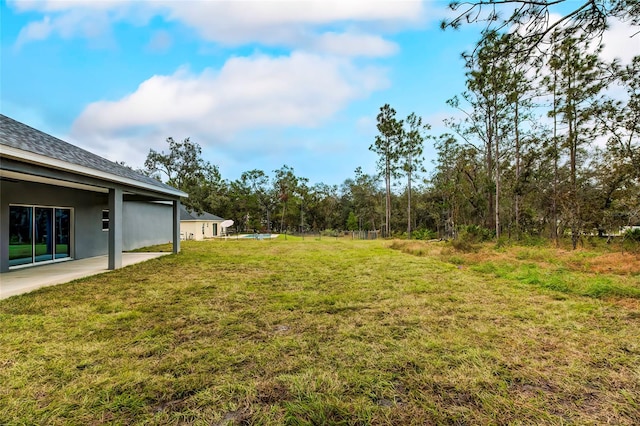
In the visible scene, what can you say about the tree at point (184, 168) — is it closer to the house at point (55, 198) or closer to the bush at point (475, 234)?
the house at point (55, 198)

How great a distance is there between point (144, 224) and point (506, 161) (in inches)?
795

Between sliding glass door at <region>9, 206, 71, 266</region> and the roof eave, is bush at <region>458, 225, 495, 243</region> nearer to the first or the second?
the roof eave

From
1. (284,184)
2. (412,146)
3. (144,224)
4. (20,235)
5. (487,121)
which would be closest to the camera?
(20,235)

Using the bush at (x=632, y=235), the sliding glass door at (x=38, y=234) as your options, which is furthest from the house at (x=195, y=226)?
the bush at (x=632, y=235)

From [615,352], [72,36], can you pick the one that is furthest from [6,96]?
[615,352]

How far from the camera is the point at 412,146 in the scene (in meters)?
25.2

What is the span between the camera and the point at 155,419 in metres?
1.82

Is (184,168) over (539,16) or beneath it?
over

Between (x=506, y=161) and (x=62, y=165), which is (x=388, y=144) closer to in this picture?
(x=506, y=161)

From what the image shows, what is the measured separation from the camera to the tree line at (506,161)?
3318 millimetres

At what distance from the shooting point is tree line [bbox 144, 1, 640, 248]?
3.32 meters

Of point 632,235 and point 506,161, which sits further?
point 506,161

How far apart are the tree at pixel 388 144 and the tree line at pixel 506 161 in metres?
0.09

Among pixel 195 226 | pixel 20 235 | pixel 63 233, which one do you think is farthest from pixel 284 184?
pixel 20 235
